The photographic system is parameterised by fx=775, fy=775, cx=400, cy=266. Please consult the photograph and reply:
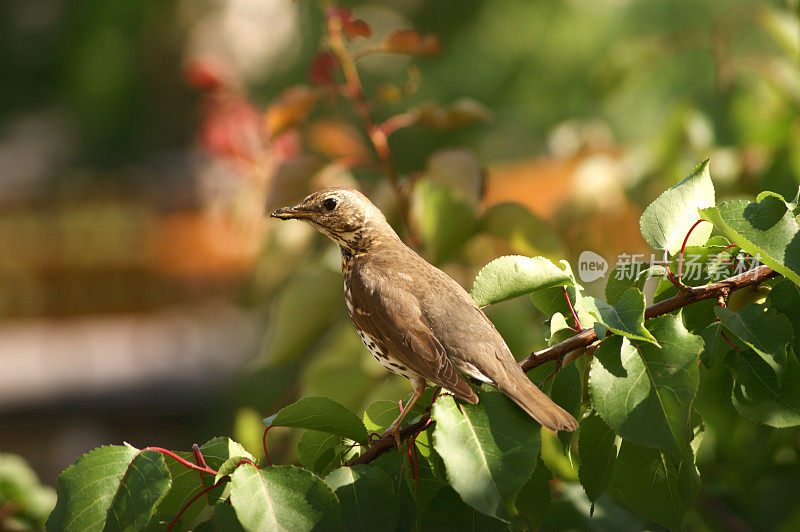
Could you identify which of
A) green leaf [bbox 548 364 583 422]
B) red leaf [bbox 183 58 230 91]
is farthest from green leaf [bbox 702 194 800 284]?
red leaf [bbox 183 58 230 91]

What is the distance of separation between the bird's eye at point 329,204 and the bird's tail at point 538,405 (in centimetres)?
36

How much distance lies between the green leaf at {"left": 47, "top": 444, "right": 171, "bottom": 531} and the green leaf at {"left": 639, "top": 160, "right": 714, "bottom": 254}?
0.50 m

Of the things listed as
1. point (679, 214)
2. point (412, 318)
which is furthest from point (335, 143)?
point (679, 214)

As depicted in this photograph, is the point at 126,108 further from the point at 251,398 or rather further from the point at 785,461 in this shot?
the point at 785,461

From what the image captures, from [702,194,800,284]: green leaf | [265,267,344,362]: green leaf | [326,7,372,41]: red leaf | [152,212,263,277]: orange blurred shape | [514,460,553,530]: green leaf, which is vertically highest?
[326,7,372,41]: red leaf

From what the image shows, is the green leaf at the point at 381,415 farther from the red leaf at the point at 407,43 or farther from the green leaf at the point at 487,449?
the red leaf at the point at 407,43

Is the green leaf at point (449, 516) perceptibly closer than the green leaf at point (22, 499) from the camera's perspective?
Yes

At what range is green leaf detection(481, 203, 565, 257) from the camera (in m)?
1.14

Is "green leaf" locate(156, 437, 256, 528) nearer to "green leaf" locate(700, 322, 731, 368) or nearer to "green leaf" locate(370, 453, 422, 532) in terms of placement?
"green leaf" locate(370, 453, 422, 532)

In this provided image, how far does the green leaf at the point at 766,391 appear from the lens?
702mm

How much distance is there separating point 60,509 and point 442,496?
33 cm

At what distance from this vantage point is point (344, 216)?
95 centimetres

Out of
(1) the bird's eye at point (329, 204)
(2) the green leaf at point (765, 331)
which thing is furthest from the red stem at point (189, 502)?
(2) the green leaf at point (765, 331)

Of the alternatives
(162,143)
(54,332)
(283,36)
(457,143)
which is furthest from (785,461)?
(162,143)
